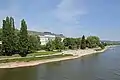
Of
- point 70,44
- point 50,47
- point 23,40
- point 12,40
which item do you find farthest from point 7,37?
point 70,44

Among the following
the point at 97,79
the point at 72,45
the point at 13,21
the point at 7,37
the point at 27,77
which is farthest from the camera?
the point at 72,45

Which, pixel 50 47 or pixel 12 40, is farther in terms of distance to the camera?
pixel 50 47

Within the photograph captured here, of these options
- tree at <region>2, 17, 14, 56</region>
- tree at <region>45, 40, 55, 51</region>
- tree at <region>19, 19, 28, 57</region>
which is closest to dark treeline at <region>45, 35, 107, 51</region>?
tree at <region>45, 40, 55, 51</region>

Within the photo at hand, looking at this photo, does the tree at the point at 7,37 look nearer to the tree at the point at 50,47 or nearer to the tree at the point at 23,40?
the tree at the point at 23,40

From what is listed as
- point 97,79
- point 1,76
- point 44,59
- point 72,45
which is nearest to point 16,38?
point 44,59

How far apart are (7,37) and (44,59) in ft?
31.8

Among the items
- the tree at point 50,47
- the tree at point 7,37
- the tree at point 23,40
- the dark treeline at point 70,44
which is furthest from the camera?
the dark treeline at point 70,44

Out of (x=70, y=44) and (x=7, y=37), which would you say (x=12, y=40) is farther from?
(x=70, y=44)

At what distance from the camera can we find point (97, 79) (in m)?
30.1

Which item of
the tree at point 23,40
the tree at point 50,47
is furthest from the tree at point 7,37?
the tree at point 50,47

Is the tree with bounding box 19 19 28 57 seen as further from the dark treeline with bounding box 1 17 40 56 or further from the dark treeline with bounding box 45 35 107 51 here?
the dark treeline with bounding box 45 35 107 51

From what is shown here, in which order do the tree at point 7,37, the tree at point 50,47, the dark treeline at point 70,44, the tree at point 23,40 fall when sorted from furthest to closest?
the dark treeline at point 70,44 → the tree at point 50,47 → the tree at point 23,40 → the tree at point 7,37

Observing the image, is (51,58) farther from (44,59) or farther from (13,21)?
(13,21)

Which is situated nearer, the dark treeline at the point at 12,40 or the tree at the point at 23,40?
Answer: the dark treeline at the point at 12,40
